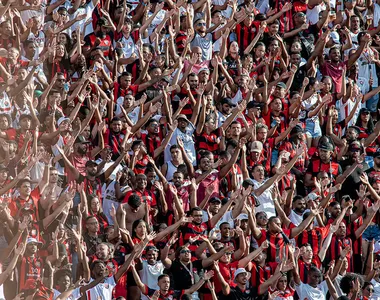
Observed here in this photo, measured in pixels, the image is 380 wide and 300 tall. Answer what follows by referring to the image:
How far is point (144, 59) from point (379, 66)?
3684 millimetres

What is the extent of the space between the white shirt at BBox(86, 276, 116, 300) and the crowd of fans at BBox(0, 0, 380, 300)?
0.6 inches

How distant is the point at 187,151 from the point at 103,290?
109 inches

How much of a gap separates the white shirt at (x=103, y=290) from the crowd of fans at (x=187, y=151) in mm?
16

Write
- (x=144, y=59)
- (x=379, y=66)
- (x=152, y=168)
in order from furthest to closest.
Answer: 1. (x=379, y=66)
2. (x=144, y=59)
3. (x=152, y=168)

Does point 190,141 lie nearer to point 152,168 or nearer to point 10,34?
point 152,168

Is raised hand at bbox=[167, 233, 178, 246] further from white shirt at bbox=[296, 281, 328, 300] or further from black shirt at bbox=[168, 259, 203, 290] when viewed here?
white shirt at bbox=[296, 281, 328, 300]

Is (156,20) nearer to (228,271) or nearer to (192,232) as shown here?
(192,232)

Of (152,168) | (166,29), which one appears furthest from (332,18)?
(152,168)

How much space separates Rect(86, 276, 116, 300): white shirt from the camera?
14.9 m

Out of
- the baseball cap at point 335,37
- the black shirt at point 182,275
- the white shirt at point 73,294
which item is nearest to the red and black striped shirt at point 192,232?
the black shirt at point 182,275

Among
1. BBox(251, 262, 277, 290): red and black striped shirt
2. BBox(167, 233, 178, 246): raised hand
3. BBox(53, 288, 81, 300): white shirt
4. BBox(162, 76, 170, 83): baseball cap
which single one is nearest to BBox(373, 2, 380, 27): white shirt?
BBox(162, 76, 170, 83): baseball cap

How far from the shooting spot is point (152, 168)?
16.4 m

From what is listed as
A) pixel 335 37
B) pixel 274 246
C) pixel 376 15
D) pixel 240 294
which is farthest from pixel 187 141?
pixel 376 15

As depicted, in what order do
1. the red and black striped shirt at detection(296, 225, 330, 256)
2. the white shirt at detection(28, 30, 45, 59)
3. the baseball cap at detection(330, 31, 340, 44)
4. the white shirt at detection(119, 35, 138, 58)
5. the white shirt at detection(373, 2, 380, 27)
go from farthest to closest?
the white shirt at detection(373, 2, 380, 27) → the baseball cap at detection(330, 31, 340, 44) → the white shirt at detection(119, 35, 138, 58) → the white shirt at detection(28, 30, 45, 59) → the red and black striped shirt at detection(296, 225, 330, 256)
